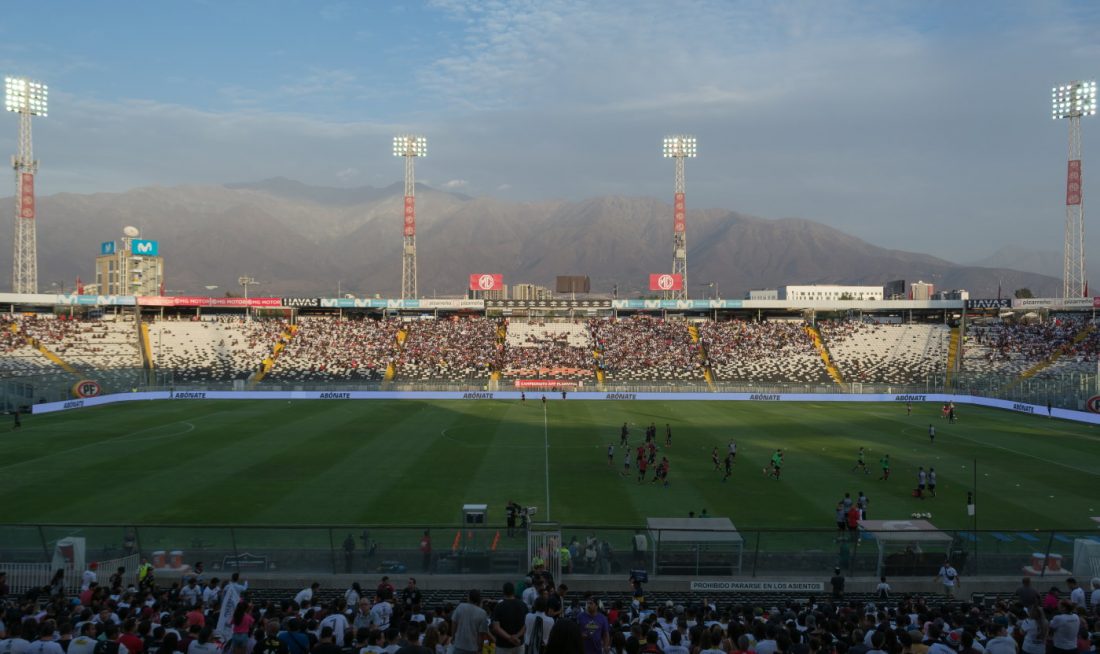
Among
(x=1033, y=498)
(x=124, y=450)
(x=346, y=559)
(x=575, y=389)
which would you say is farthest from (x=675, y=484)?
(x=575, y=389)

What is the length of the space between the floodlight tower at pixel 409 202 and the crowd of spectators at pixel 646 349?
2381 centimetres

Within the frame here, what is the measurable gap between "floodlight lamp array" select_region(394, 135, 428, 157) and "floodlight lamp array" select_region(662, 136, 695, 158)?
31.4 metres

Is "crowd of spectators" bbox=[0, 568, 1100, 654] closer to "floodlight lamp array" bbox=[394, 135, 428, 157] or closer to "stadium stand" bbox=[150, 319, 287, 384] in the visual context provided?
"stadium stand" bbox=[150, 319, 287, 384]

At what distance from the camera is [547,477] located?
34750 mm

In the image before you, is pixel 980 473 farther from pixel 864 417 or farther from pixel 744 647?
pixel 744 647

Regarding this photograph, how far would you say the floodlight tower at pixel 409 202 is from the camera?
320 ft

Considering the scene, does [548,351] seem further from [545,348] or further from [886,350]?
[886,350]

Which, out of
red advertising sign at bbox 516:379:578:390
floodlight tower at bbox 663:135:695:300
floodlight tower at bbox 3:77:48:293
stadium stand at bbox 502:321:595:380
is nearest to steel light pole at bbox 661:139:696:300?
floodlight tower at bbox 663:135:695:300

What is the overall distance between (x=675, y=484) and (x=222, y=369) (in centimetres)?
5670

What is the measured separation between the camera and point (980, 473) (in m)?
36.7

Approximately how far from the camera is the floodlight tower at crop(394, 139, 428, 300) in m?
97.4

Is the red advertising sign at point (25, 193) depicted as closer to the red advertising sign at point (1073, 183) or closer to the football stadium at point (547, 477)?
the football stadium at point (547, 477)

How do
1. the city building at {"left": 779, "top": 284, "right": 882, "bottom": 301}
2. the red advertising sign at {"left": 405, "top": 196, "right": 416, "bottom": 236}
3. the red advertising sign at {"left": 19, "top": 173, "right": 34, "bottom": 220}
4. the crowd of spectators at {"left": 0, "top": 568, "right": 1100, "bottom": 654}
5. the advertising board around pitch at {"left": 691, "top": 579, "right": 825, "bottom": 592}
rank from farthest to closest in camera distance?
the city building at {"left": 779, "top": 284, "right": 882, "bottom": 301} → the red advertising sign at {"left": 405, "top": 196, "right": 416, "bottom": 236} → the red advertising sign at {"left": 19, "top": 173, "right": 34, "bottom": 220} → the advertising board around pitch at {"left": 691, "top": 579, "right": 825, "bottom": 592} → the crowd of spectators at {"left": 0, "top": 568, "right": 1100, "bottom": 654}

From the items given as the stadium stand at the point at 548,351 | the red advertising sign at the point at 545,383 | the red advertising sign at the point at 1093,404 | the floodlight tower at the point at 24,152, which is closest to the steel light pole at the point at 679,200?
the stadium stand at the point at 548,351
